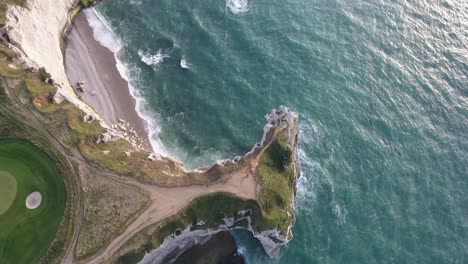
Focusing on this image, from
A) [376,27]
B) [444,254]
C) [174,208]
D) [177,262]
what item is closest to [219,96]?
[174,208]

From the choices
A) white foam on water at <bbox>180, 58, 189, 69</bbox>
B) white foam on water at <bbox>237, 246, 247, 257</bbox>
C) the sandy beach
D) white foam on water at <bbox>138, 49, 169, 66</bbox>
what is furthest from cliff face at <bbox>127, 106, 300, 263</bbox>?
white foam on water at <bbox>138, 49, 169, 66</bbox>

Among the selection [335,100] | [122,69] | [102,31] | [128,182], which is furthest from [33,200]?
[335,100]

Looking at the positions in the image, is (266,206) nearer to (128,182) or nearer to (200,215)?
(200,215)

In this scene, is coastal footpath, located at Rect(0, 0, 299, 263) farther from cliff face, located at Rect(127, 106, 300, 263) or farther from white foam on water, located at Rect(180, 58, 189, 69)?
white foam on water, located at Rect(180, 58, 189, 69)

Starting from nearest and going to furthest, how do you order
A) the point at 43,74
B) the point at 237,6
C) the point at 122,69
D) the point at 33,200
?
the point at 33,200
the point at 43,74
the point at 122,69
the point at 237,6

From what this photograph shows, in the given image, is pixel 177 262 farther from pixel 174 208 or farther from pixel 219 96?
pixel 219 96
